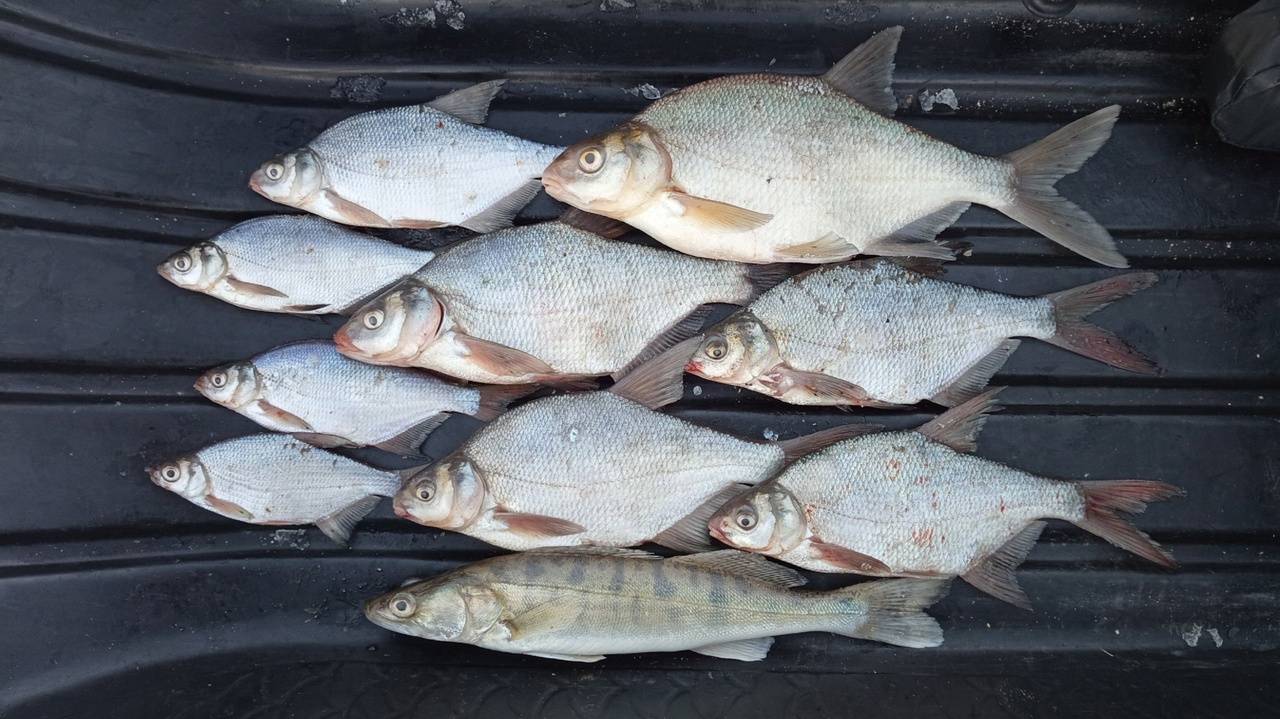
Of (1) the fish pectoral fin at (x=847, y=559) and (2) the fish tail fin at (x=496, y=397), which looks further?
(2) the fish tail fin at (x=496, y=397)

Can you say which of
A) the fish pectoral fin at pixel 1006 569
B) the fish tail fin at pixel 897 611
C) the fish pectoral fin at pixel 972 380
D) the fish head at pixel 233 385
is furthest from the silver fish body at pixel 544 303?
the fish pectoral fin at pixel 1006 569

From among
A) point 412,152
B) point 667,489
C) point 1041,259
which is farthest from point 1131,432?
point 412,152

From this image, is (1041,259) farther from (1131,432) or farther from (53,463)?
(53,463)

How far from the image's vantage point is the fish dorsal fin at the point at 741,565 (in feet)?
7.55

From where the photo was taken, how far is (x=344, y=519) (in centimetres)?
246

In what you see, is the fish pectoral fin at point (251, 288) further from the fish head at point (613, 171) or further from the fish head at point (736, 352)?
the fish head at point (736, 352)

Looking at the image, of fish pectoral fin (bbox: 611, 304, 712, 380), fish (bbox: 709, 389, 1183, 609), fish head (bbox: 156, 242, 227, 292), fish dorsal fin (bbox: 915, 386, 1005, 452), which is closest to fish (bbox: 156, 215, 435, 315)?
fish head (bbox: 156, 242, 227, 292)

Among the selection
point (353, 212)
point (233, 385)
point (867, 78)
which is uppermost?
point (867, 78)

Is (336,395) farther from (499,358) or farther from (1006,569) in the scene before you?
(1006,569)

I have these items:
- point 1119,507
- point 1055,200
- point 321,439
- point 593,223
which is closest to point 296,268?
point 321,439

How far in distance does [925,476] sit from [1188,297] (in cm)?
112

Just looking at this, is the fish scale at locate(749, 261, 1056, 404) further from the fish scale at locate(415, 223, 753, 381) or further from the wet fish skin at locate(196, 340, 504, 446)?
the wet fish skin at locate(196, 340, 504, 446)

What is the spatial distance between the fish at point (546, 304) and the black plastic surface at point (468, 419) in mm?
292

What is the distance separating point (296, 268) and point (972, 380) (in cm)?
202
